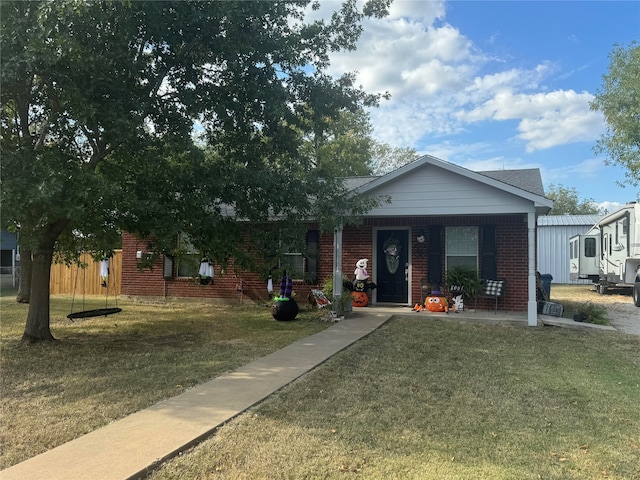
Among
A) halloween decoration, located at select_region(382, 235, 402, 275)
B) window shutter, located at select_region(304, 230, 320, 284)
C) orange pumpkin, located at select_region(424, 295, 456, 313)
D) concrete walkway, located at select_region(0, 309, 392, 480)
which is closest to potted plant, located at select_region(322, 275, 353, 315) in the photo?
window shutter, located at select_region(304, 230, 320, 284)

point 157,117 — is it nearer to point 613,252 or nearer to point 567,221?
point 613,252

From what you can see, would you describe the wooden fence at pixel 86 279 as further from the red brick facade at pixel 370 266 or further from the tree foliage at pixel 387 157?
the tree foliage at pixel 387 157

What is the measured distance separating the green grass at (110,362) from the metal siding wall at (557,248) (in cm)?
1899

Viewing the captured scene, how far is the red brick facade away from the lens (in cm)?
1112

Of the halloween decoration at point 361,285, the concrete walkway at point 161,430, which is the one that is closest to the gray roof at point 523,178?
the halloween decoration at point 361,285

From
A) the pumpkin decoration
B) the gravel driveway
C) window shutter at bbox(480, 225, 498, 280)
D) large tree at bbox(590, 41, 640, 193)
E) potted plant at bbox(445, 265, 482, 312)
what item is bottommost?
the gravel driveway

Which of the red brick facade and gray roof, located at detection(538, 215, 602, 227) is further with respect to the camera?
gray roof, located at detection(538, 215, 602, 227)

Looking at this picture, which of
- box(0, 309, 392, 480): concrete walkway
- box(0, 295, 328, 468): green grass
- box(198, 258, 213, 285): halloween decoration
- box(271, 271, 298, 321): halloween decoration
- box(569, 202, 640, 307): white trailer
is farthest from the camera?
box(569, 202, 640, 307): white trailer

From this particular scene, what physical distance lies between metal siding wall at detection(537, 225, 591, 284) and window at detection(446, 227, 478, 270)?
1611 cm

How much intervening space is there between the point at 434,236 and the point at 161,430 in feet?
29.8

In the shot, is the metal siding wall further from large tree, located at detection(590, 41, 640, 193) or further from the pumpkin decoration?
the pumpkin decoration

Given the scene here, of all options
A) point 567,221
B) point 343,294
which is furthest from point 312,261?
point 567,221

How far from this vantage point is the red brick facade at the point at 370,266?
11.1 m

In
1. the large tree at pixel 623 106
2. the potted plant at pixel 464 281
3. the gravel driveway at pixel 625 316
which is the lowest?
the gravel driveway at pixel 625 316
